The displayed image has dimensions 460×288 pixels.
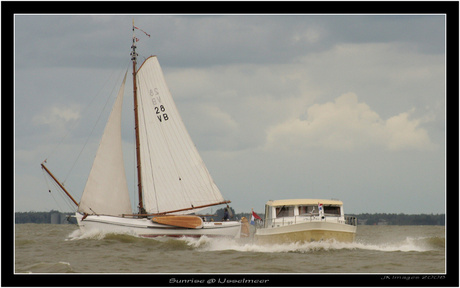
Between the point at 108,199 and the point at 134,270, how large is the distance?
26117 millimetres

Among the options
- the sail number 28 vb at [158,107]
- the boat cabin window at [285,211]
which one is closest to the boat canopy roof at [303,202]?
the boat cabin window at [285,211]

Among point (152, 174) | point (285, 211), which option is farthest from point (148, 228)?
point (285, 211)

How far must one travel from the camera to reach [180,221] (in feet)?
194

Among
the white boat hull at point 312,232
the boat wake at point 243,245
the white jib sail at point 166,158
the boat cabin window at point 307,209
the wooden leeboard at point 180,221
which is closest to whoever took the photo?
the white boat hull at point 312,232

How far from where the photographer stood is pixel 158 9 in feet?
93.5

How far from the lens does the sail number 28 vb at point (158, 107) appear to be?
61.2 meters

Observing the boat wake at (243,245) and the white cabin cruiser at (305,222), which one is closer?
the white cabin cruiser at (305,222)

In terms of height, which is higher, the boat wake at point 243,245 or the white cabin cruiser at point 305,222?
the white cabin cruiser at point 305,222

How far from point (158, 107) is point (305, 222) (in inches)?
896

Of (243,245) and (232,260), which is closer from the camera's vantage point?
(232,260)

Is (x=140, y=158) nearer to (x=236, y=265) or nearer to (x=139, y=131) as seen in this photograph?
(x=139, y=131)

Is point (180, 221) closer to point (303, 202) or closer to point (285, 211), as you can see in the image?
point (285, 211)

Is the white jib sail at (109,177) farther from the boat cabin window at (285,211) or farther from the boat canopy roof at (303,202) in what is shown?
the boat cabin window at (285,211)

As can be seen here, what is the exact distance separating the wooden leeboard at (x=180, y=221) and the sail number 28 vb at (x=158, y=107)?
8.35 meters
